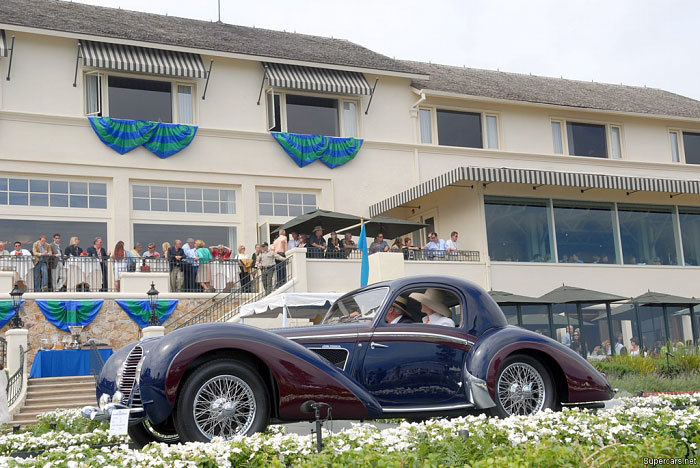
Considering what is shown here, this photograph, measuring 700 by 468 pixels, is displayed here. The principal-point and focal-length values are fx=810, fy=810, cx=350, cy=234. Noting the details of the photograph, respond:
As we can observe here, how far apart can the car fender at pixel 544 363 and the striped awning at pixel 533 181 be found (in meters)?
15.9

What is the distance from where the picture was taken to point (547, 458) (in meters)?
5.62

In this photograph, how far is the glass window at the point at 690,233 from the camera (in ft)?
97.8

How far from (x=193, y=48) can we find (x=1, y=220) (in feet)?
26.1

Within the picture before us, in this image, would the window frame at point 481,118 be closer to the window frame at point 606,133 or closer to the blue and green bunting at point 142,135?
the window frame at point 606,133

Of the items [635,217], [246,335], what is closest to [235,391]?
[246,335]

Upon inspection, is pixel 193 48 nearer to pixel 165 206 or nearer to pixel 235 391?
pixel 165 206

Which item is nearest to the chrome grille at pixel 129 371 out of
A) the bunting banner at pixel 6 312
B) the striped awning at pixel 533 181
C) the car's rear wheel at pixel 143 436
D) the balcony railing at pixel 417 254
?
the car's rear wheel at pixel 143 436

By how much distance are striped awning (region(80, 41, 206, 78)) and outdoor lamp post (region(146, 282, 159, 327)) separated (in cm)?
743

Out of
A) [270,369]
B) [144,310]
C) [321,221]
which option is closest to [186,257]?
[144,310]

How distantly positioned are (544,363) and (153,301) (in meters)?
14.5

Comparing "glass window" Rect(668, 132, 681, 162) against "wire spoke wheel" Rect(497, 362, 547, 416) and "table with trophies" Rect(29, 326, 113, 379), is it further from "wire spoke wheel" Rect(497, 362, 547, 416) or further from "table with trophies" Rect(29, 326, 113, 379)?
"wire spoke wheel" Rect(497, 362, 547, 416)

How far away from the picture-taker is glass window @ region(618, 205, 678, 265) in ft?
93.9

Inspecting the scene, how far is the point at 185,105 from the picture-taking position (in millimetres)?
26828

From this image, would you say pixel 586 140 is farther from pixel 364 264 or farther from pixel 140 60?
pixel 140 60
